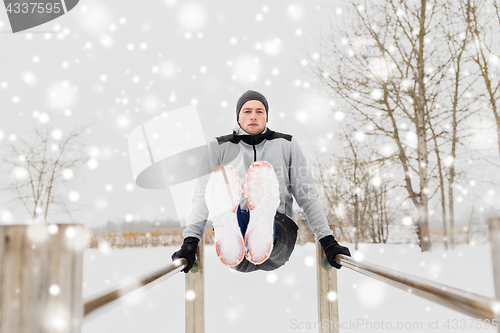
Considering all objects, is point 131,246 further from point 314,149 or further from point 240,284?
point 314,149

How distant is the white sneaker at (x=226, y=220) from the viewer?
146 cm

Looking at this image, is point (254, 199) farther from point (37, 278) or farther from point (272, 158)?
point (37, 278)

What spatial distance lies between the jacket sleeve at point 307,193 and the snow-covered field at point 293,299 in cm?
127

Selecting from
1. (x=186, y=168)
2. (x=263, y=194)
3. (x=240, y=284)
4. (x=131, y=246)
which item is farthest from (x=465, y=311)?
(x=131, y=246)

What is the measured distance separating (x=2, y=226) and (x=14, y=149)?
7864 millimetres

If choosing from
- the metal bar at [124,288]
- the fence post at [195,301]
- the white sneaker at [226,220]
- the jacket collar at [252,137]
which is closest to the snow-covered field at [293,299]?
the fence post at [195,301]

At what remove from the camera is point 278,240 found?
5.19 feet

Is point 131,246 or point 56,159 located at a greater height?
point 56,159

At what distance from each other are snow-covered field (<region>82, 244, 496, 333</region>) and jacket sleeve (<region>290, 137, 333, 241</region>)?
4.17ft

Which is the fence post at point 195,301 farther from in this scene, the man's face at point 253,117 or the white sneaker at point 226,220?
the man's face at point 253,117

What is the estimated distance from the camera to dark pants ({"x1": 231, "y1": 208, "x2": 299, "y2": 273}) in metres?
1.59

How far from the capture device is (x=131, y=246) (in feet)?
20.6

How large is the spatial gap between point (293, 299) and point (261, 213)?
2.37m

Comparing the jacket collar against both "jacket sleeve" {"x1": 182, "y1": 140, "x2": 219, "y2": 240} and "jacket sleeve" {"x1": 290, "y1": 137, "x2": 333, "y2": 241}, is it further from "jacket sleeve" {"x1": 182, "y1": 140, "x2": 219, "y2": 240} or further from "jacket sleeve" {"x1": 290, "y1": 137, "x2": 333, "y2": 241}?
"jacket sleeve" {"x1": 182, "y1": 140, "x2": 219, "y2": 240}
